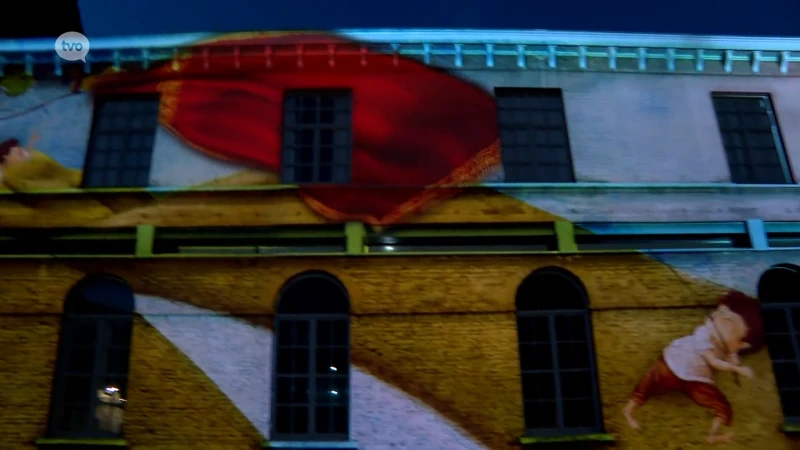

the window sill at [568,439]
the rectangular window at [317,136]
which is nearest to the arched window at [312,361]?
the rectangular window at [317,136]

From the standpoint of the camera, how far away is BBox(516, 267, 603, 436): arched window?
36.6ft

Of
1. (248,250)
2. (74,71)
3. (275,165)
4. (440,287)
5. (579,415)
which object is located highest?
(74,71)

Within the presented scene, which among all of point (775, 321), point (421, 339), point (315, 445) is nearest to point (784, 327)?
point (775, 321)

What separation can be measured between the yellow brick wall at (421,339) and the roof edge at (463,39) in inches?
172

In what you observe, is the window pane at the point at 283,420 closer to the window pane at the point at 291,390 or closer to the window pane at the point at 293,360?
the window pane at the point at 291,390

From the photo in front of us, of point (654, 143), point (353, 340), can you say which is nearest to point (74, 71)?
point (353, 340)

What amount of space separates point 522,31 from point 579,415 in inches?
282

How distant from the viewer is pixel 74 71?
13328 millimetres

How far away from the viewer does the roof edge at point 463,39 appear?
13133mm

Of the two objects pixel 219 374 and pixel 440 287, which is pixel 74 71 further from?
pixel 440 287

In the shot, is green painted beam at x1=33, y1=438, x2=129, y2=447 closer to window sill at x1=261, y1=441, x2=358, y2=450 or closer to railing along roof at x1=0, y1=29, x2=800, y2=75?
window sill at x1=261, y1=441, x2=358, y2=450

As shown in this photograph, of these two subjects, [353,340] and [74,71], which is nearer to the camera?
[353,340]

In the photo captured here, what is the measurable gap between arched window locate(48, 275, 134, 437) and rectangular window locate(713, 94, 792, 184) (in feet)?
37.7

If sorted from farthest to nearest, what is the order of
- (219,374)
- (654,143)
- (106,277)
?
(654,143)
(106,277)
(219,374)
